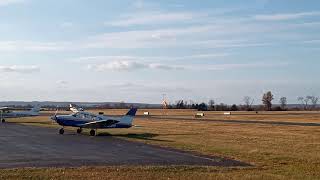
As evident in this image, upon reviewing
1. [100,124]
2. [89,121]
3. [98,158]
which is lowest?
[98,158]

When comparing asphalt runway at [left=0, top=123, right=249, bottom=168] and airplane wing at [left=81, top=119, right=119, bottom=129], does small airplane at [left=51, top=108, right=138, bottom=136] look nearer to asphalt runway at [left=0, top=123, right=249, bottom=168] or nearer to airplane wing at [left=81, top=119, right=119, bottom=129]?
airplane wing at [left=81, top=119, right=119, bottom=129]

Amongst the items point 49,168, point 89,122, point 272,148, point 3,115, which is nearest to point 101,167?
point 49,168

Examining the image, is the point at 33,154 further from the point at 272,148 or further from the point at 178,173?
the point at 272,148

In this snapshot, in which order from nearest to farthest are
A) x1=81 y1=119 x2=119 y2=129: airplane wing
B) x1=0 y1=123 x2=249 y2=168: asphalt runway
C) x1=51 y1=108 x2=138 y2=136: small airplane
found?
1. x1=0 y1=123 x2=249 y2=168: asphalt runway
2. x1=81 y1=119 x2=119 y2=129: airplane wing
3. x1=51 y1=108 x2=138 y2=136: small airplane

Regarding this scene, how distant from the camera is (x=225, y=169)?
18422 millimetres

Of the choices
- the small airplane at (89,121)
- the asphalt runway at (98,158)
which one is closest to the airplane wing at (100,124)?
the small airplane at (89,121)

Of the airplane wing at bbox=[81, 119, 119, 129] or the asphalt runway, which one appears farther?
the airplane wing at bbox=[81, 119, 119, 129]

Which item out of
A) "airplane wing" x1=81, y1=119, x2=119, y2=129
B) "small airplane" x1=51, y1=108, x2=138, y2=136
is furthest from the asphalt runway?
"small airplane" x1=51, y1=108, x2=138, y2=136

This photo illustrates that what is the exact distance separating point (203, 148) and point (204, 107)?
15113 centimetres

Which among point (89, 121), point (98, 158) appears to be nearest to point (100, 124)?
point (89, 121)

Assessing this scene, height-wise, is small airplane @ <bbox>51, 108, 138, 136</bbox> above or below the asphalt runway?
above

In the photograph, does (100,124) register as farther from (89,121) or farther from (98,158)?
(98,158)

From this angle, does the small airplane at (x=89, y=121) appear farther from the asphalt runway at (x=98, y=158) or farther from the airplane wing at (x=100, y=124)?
the asphalt runway at (x=98, y=158)

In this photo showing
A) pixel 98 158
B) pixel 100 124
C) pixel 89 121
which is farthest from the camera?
pixel 89 121
